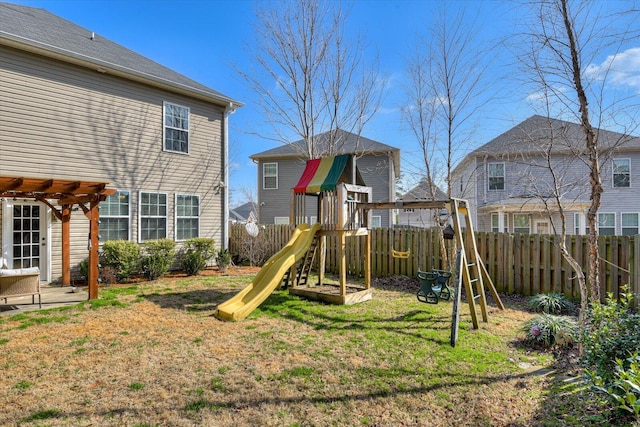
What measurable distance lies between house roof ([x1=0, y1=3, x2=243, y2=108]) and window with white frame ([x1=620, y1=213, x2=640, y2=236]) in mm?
17218

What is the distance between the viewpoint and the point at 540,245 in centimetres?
765

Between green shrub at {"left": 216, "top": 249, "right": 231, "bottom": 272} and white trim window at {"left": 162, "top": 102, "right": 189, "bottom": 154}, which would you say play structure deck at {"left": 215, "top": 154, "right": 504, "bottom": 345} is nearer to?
green shrub at {"left": 216, "top": 249, "right": 231, "bottom": 272}

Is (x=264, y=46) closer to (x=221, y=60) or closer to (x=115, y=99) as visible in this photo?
(x=221, y=60)

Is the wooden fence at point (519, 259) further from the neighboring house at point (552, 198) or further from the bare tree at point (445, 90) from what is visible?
the neighboring house at point (552, 198)

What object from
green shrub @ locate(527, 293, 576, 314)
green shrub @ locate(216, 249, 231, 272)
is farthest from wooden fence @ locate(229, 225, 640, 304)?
green shrub @ locate(216, 249, 231, 272)

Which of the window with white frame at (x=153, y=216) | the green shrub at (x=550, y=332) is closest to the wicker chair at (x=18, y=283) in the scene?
the window with white frame at (x=153, y=216)

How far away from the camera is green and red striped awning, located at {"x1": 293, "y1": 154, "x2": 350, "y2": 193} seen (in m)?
7.38

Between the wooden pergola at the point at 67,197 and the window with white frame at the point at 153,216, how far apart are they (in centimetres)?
204

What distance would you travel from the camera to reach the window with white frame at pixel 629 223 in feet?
50.0

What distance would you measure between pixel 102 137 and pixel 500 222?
15898mm

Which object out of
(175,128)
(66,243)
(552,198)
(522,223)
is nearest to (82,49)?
(175,128)

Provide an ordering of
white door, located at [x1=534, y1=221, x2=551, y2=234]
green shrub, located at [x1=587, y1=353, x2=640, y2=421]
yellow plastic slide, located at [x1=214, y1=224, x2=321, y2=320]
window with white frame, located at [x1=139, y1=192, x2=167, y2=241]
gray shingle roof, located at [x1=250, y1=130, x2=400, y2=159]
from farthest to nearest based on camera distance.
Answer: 1. gray shingle roof, located at [x1=250, y1=130, x2=400, y2=159]
2. white door, located at [x1=534, y1=221, x2=551, y2=234]
3. window with white frame, located at [x1=139, y1=192, x2=167, y2=241]
4. yellow plastic slide, located at [x1=214, y1=224, x2=321, y2=320]
5. green shrub, located at [x1=587, y1=353, x2=640, y2=421]

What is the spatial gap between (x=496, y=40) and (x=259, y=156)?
15.6m

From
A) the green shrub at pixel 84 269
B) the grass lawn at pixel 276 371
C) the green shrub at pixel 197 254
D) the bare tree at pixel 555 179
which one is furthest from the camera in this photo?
the green shrub at pixel 197 254
